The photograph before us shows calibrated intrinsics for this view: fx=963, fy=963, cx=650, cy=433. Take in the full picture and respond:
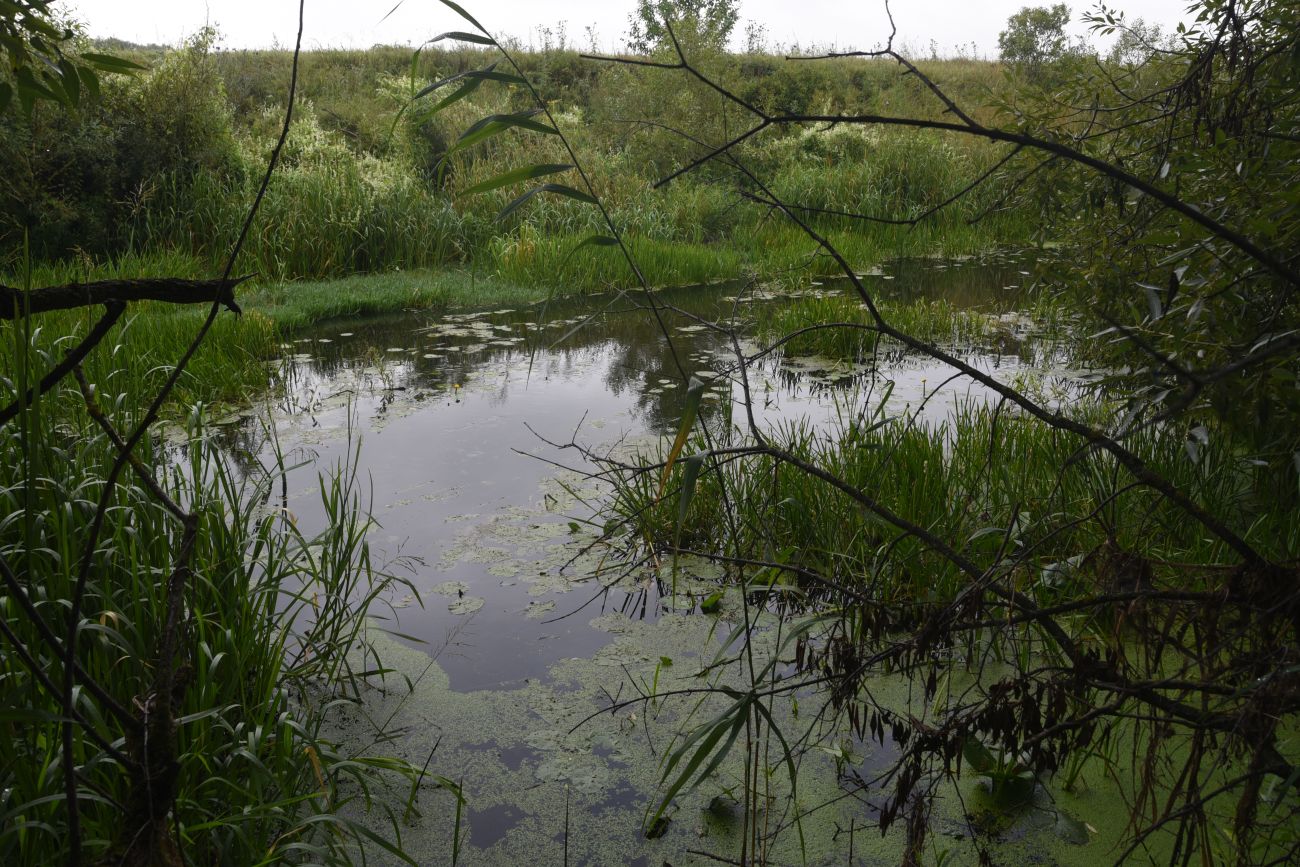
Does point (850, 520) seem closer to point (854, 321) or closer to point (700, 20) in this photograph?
point (854, 321)

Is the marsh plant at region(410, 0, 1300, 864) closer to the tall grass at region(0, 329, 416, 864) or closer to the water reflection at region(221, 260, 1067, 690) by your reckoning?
the water reflection at region(221, 260, 1067, 690)

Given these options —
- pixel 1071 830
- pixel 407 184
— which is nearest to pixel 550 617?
pixel 1071 830

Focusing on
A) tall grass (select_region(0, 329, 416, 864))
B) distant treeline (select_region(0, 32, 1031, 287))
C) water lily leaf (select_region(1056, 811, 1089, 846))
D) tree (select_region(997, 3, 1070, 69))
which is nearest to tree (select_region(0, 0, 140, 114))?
tall grass (select_region(0, 329, 416, 864))

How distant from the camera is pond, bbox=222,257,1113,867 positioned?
2199mm

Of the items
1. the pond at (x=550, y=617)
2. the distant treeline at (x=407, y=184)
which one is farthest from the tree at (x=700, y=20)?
the pond at (x=550, y=617)

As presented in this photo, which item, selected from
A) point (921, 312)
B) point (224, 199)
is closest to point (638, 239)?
point (921, 312)

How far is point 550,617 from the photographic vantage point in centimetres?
329

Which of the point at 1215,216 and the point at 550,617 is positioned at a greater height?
the point at 1215,216

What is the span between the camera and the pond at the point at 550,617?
7.22 feet

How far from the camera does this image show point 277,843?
6.54 feet

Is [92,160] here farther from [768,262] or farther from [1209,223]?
[1209,223]

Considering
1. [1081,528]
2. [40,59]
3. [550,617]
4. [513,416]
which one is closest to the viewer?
[40,59]

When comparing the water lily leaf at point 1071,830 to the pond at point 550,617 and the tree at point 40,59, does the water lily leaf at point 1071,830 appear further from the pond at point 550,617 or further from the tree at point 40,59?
the tree at point 40,59

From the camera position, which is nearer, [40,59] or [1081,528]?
[40,59]
